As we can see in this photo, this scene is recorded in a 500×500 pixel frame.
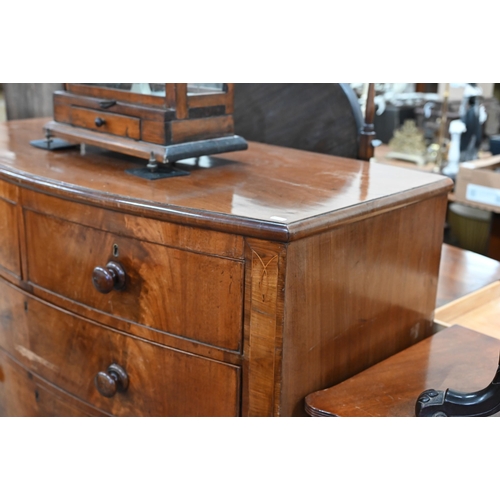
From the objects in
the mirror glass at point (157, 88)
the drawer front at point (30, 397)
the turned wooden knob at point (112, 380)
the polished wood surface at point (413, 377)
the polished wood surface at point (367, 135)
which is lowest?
the drawer front at point (30, 397)

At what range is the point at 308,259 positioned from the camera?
831mm

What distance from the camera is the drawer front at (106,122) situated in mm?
1064

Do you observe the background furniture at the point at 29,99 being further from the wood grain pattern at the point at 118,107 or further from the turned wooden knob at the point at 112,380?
the turned wooden knob at the point at 112,380

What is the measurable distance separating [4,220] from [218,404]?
1.56 feet

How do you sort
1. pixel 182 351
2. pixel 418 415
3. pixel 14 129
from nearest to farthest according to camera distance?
pixel 418 415
pixel 182 351
pixel 14 129

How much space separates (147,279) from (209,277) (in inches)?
4.1

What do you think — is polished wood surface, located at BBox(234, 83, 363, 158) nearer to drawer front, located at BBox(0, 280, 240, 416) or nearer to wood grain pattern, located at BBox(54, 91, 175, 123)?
wood grain pattern, located at BBox(54, 91, 175, 123)

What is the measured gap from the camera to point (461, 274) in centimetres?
138

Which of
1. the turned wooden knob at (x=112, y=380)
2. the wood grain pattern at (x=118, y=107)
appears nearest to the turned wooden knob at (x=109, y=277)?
the turned wooden knob at (x=112, y=380)

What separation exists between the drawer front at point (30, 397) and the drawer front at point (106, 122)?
43 cm

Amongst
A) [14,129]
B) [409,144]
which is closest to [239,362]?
[14,129]

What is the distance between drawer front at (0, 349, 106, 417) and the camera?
1.11 meters
